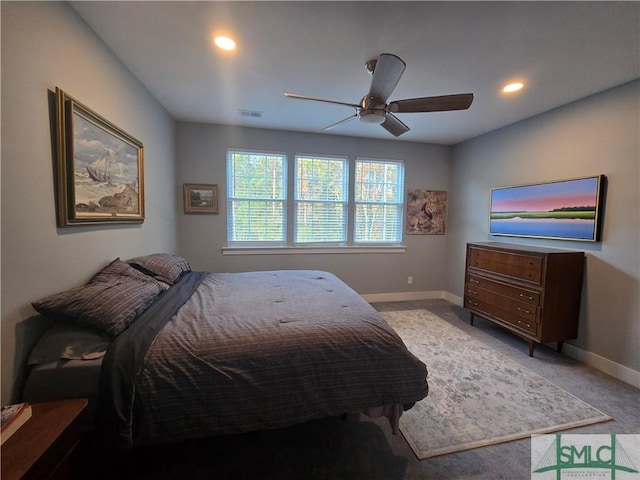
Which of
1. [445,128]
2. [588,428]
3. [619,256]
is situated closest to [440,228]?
[445,128]

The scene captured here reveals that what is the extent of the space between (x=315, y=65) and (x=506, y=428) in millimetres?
3032

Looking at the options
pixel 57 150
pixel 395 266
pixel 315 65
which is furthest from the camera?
pixel 395 266

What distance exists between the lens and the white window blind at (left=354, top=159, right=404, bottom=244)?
14.1 feet

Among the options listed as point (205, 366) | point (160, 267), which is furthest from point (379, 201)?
point (205, 366)

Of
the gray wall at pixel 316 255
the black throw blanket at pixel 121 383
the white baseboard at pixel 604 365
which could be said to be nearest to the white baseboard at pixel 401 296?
the gray wall at pixel 316 255

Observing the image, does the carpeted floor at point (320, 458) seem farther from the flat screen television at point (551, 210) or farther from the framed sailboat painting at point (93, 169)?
the flat screen television at point (551, 210)

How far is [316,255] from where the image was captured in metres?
4.13

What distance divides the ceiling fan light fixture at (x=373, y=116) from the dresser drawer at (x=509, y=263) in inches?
81.6

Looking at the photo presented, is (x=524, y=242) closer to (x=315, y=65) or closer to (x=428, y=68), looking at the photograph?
(x=428, y=68)

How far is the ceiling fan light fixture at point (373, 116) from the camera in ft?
7.07

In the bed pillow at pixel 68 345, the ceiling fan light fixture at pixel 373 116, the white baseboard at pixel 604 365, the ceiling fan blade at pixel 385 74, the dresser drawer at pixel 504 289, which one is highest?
the ceiling fan blade at pixel 385 74

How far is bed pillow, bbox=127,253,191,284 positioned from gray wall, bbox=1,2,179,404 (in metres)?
0.21

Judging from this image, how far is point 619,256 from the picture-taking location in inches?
94.8

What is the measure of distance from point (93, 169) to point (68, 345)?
1.18 metres
